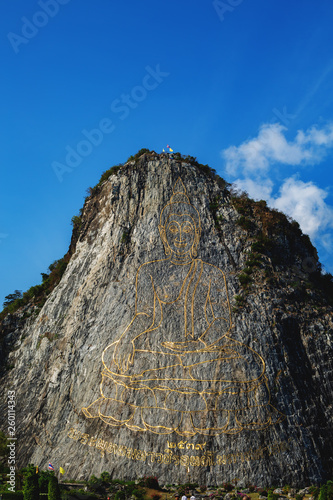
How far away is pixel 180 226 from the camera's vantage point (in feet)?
95.2

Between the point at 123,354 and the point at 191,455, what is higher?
the point at 123,354

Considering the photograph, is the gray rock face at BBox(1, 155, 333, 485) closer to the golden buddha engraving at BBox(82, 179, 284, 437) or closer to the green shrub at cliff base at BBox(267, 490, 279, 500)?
the golden buddha engraving at BBox(82, 179, 284, 437)

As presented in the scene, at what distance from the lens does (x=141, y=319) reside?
25.7m

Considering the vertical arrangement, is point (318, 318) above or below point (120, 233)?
below

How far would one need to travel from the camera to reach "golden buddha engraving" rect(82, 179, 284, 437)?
881 inches

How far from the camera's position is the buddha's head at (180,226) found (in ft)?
92.4

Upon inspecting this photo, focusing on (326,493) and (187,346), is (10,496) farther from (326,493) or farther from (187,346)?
(326,493)

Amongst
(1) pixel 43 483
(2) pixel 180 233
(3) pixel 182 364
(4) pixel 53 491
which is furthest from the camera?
(2) pixel 180 233

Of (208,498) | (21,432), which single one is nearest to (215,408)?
(208,498)

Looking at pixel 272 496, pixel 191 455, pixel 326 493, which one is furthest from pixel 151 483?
pixel 326 493

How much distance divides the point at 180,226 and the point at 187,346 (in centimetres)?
798

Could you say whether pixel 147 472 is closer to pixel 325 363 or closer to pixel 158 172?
pixel 325 363

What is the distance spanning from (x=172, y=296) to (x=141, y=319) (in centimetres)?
221

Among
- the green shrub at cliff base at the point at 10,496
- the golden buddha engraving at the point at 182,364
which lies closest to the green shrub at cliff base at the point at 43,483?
the green shrub at cliff base at the point at 10,496
